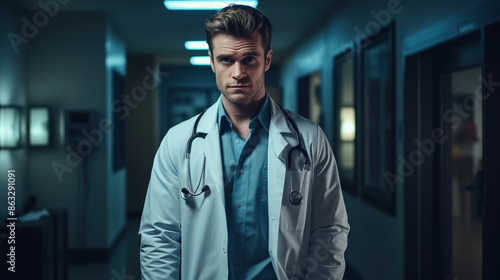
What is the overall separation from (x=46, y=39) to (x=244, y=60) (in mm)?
4150

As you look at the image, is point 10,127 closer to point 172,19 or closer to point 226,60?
point 172,19

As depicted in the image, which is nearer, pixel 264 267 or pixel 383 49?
pixel 264 267

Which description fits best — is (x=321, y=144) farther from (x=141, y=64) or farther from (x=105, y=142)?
(x=141, y=64)

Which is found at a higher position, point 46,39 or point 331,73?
point 46,39

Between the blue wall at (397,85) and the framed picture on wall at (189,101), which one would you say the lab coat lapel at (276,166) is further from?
the framed picture on wall at (189,101)

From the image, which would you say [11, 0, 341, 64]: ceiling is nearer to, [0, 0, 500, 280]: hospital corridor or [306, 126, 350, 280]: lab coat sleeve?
[0, 0, 500, 280]: hospital corridor

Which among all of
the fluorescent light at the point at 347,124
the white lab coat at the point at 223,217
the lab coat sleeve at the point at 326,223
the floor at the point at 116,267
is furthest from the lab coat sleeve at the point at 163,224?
the fluorescent light at the point at 347,124

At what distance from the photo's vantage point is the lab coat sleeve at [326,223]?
1.44 m

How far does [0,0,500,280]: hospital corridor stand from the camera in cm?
144

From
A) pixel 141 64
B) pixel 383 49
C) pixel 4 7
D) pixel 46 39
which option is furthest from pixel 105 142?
pixel 141 64

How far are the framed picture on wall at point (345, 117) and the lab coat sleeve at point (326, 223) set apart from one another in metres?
2.97

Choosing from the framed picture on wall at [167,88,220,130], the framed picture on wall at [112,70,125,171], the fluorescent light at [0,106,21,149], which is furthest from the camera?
the framed picture on wall at [167,88,220,130]

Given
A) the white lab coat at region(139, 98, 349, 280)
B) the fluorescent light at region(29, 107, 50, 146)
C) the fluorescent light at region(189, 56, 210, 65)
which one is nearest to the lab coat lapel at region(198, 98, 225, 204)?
the white lab coat at region(139, 98, 349, 280)

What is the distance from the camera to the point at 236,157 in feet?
4.93
